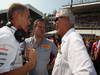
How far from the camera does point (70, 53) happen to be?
252cm

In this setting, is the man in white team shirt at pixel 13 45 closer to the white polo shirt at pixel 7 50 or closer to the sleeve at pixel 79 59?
the white polo shirt at pixel 7 50

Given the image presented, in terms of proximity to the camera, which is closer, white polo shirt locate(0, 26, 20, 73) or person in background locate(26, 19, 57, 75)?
white polo shirt locate(0, 26, 20, 73)

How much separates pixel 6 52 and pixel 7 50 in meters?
0.02

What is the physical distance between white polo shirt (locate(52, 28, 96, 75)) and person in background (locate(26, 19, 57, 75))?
4.24ft

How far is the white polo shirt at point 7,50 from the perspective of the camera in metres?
2.39

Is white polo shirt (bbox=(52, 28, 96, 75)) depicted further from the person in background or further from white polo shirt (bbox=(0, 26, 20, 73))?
the person in background

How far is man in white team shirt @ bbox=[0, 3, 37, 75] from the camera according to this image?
2.40 m

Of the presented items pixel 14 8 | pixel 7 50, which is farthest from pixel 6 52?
pixel 14 8

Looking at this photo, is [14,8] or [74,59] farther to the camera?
[14,8]

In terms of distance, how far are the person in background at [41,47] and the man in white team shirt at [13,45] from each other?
51.5 inches

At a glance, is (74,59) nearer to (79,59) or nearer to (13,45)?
(79,59)

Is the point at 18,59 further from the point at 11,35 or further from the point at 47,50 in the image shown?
the point at 47,50

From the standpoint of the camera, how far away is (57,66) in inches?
112

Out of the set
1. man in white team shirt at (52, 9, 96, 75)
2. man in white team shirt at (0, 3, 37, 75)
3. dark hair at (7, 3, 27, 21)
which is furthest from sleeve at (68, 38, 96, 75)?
dark hair at (7, 3, 27, 21)
